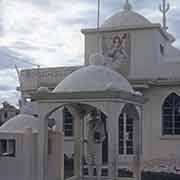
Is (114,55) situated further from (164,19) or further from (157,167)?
(164,19)

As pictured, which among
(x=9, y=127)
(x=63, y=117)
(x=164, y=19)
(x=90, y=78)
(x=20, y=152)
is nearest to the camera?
(x=90, y=78)

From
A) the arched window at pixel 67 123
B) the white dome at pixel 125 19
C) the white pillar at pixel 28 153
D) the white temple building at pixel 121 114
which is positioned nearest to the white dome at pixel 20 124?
the white temple building at pixel 121 114

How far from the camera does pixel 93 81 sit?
8.94 meters

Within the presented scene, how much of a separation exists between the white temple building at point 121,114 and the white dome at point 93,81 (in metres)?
0.03

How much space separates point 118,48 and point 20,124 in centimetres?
948

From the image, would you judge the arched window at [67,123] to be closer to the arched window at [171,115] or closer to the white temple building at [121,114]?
the white temple building at [121,114]

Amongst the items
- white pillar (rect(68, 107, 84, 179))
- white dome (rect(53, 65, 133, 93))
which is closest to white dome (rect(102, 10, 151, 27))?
white pillar (rect(68, 107, 84, 179))

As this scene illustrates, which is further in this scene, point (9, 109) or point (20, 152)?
point (9, 109)

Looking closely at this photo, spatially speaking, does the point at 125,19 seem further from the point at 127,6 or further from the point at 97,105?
A: the point at 97,105

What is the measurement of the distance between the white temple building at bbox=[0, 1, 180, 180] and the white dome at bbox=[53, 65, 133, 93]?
0.03 m

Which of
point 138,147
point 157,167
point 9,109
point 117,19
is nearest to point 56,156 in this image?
point 138,147

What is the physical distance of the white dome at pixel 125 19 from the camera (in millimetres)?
20266

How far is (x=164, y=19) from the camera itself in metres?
25.2

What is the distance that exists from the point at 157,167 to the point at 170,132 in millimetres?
1976
